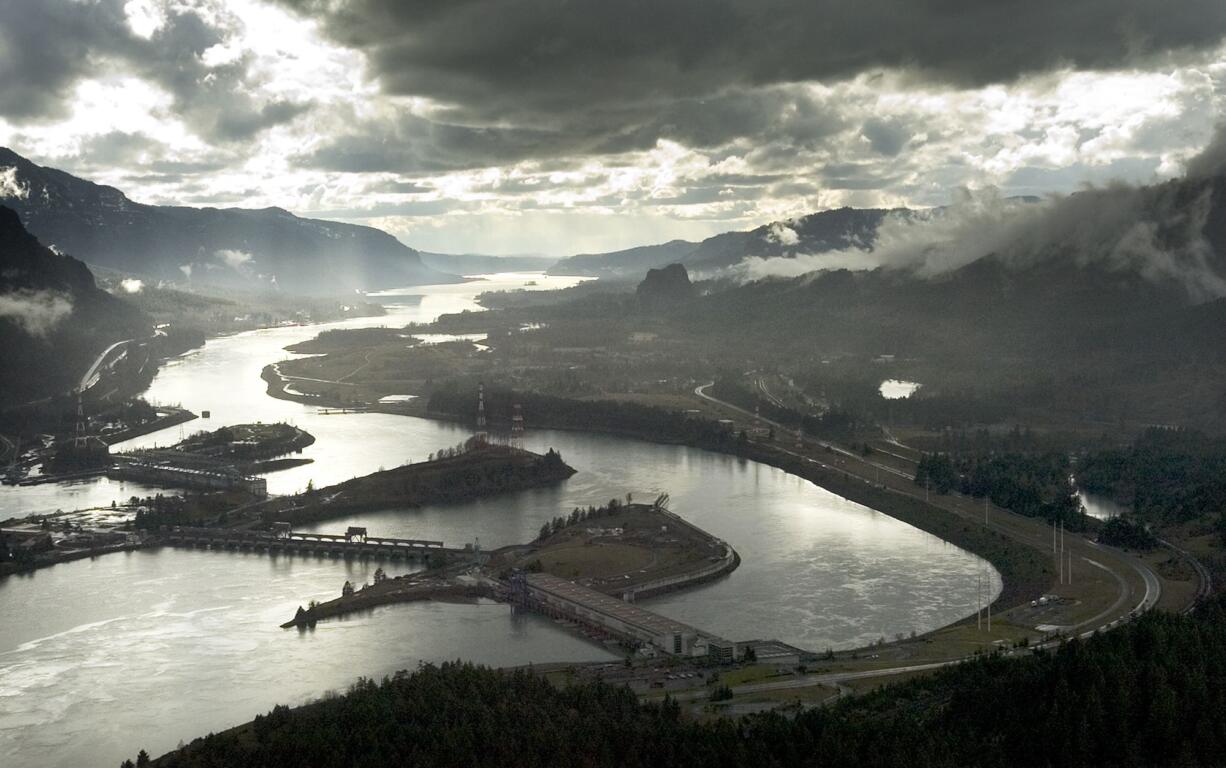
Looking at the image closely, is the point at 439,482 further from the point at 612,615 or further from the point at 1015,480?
the point at 1015,480

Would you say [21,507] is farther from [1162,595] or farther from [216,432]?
[1162,595]

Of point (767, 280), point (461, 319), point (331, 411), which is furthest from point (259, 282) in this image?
point (331, 411)

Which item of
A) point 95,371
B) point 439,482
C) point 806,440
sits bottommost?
point 439,482

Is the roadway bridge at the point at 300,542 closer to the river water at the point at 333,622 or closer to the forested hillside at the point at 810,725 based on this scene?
the river water at the point at 333,622

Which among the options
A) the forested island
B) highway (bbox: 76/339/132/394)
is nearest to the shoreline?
the forested island

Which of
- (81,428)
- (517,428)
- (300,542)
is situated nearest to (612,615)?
(300,542)

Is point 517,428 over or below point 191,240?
below
